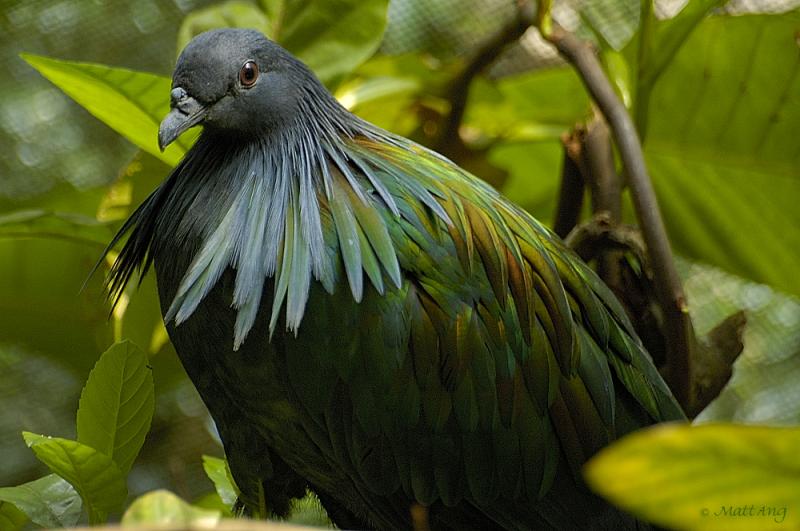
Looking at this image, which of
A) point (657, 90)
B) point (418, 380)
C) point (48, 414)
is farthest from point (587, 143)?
point (48, 414)

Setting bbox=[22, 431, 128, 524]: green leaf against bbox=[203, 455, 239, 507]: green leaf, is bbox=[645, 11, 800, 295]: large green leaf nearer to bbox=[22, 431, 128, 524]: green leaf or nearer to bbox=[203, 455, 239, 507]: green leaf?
bbox=[203, 455, 239, 507]: green leaf

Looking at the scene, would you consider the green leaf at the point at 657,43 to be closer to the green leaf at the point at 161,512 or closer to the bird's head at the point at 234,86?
the bird's head at the point at 234,86

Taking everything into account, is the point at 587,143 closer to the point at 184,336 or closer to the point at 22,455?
the point at 184,336

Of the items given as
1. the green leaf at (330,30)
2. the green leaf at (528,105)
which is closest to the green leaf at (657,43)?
the green leaf at (528,105)

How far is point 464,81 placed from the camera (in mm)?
1850

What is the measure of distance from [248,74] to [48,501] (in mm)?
527

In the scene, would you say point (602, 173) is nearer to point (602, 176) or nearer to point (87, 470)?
point (602, 176)

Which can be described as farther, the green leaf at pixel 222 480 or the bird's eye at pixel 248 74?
the green leaf at pixel 222 480

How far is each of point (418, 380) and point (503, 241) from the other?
0.64ft

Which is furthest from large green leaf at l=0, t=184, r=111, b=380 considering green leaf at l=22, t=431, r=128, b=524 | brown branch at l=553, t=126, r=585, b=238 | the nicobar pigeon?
brown branch at l=553, t=126, r=585, b=238

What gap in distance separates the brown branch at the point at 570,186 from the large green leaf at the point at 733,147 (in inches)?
11.1

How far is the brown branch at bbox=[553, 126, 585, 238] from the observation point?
1.55 metres

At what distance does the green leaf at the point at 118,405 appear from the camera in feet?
3.85

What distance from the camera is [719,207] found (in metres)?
1.82
